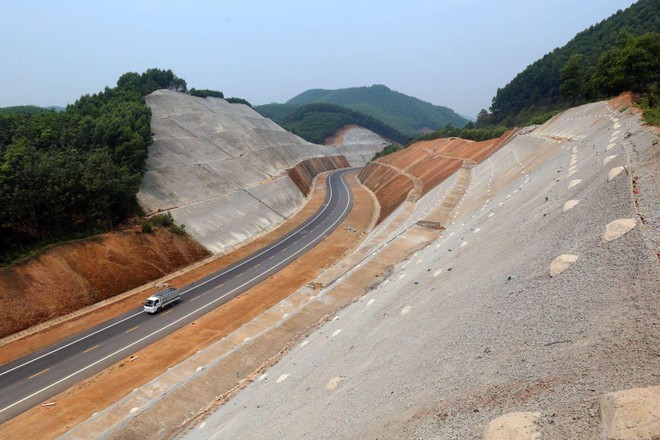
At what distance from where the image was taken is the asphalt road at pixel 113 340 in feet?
83.3

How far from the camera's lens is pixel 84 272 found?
1495 inches

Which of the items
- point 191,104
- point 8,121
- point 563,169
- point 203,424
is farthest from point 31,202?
point 191,104

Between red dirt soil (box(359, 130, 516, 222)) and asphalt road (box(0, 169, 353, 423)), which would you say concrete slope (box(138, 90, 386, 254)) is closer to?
asphalt road (box(0, 169, 353, 423))

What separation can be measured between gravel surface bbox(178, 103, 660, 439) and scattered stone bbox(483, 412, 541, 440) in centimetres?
17

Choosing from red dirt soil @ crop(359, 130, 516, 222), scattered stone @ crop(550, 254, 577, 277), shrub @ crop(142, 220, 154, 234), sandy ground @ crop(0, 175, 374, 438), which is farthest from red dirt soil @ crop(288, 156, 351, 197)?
scattered stone @ crop(550, 254, 577, 277)

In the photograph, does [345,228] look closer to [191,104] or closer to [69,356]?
[69,356]

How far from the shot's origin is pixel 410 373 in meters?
11.7

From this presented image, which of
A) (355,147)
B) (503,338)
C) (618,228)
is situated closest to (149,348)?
(503,338)

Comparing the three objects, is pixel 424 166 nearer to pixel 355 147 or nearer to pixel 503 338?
pixel 503 338

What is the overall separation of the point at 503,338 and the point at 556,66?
13275cm

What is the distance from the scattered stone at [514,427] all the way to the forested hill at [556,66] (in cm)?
11382

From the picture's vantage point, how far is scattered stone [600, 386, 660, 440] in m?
5.77

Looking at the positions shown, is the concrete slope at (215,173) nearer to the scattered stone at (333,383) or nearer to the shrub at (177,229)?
the shrub at (177,229)

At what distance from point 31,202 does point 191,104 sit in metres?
73.7
